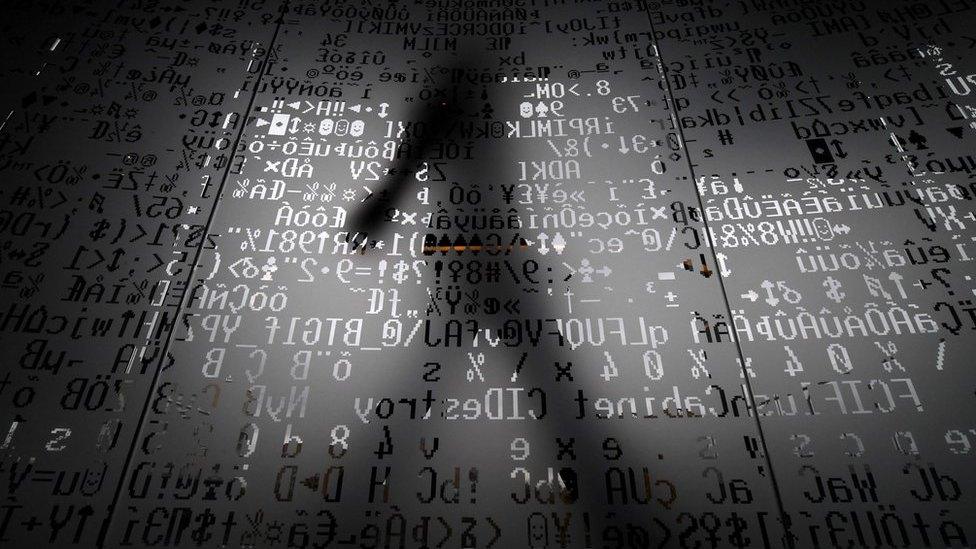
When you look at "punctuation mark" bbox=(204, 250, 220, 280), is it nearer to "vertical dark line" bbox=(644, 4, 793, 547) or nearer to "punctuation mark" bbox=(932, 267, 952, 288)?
"vertical dark line" bbox=(644, 4, 793, 547)

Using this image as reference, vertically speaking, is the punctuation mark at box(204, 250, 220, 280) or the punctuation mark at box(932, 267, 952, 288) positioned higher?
the punctuation mark at box(204, 250, 220, 280)

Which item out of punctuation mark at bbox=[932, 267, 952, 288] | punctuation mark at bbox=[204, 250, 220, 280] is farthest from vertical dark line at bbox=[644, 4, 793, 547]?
punctuation mark at bbox=[204, 250, 220, 280]

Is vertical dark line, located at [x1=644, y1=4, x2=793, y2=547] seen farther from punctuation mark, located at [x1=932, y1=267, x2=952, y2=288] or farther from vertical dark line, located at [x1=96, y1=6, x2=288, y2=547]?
vertical dark line, located at [x1=96, y1=6, x2=288, y2=547]

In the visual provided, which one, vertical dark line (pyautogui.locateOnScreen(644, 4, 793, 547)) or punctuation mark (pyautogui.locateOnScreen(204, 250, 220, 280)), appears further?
punctuation mark (pyautogui.locateOnScreen(204, 250, 220, 280))

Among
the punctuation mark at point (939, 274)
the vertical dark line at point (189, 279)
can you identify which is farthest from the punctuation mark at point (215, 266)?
the punctuation mark at point (939, 274)

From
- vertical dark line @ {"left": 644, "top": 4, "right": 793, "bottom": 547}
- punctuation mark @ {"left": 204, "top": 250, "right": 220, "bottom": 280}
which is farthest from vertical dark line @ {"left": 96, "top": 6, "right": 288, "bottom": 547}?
vertical dark line @ {"left": 644, "top": 4, "right": 793, "bottom": 547}

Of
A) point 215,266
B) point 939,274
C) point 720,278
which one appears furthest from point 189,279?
point 939,274

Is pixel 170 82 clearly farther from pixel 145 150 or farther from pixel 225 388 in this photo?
pixel 225 388

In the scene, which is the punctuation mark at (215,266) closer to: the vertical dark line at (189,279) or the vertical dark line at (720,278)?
the vertical dark line at (189,279)

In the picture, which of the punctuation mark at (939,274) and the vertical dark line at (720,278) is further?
the punctuation mark at (939,274)

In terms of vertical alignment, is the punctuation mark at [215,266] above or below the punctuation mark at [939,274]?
above

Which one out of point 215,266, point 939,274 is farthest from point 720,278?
point 215,266

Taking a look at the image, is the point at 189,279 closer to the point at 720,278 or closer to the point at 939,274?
the point at 720,278

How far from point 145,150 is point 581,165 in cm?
163
